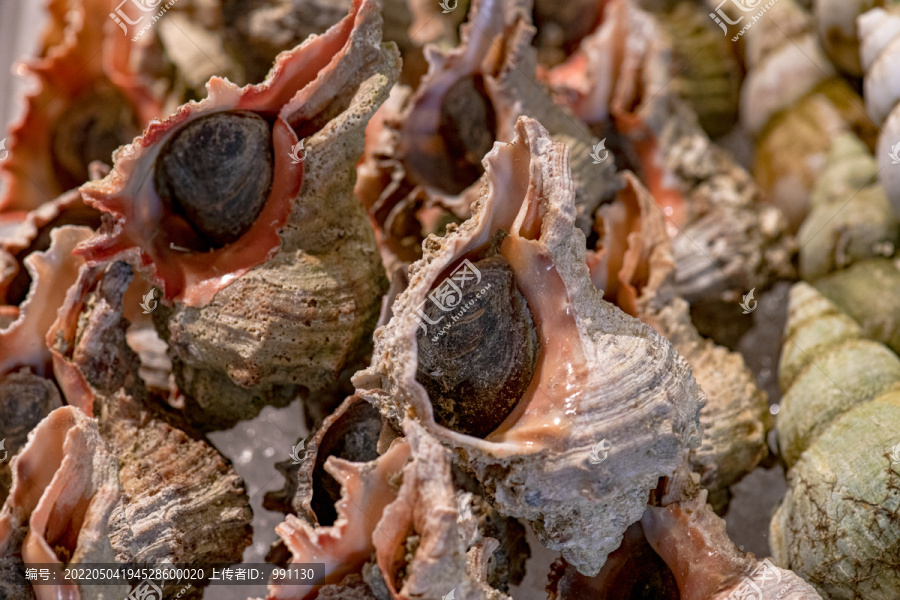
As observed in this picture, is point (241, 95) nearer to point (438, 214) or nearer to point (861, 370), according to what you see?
point (438, 214)

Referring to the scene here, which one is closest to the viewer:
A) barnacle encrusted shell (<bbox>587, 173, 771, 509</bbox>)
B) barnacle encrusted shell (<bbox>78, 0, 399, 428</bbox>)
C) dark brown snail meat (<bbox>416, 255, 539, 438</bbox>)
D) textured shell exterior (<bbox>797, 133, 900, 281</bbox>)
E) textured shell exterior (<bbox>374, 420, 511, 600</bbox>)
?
textured shell exterior (<bbox>374, 420, 511, 600</bbox>)

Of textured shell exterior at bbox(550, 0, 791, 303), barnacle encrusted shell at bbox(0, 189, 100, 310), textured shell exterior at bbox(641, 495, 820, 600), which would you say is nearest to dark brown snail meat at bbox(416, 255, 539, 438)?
textured shell exterior at bbox(641, 495, 820, 600)

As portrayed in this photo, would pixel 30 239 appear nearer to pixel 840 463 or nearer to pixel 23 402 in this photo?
pixel 23 402

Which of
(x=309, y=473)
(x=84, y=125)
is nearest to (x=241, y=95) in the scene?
Answer: (x=309, y=473)

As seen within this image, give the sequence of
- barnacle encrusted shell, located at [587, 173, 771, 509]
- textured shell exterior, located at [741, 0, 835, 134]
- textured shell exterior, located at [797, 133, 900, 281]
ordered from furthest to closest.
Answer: textured shell exterior, located at [741, 0, 835, 134] → textured shell exterior, located at [797, 133, 900, 281] → barnacle encrusted shell, located at [587, 173, 771, 509]

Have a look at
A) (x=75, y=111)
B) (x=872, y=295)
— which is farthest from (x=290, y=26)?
(x=872, y=295)

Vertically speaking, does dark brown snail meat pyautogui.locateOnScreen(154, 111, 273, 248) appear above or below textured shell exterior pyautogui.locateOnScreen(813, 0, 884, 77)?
above

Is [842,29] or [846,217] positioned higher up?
[842,29]

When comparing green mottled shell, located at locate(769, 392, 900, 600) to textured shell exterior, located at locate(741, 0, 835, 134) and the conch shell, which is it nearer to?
the conch shell
